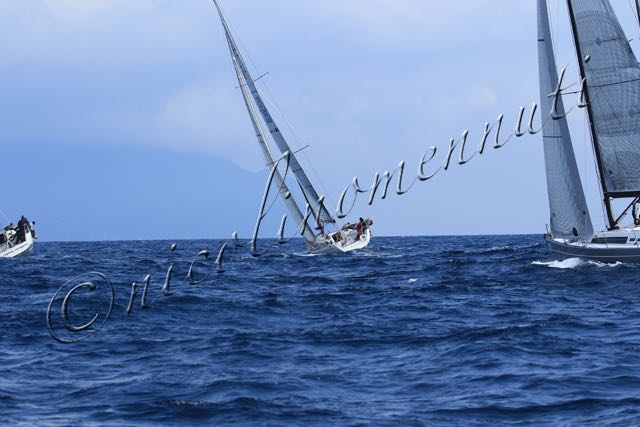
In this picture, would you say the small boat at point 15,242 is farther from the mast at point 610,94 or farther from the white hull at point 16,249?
the mast at point 610,94

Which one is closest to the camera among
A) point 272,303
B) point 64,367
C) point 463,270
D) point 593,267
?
point 64,367

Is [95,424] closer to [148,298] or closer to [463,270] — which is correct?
[148,298]

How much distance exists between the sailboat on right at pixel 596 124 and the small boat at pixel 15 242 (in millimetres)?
40160

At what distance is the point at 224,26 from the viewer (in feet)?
190

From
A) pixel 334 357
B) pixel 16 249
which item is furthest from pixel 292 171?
pixel 334 357

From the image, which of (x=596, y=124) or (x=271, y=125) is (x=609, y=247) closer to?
(x=596, y=124)

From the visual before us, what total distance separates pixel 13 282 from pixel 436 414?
27353 millimetres

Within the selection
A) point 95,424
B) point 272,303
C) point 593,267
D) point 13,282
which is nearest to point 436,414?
point 95,424

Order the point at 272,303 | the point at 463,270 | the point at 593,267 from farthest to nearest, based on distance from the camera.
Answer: the point at 463,270, the point at 593,267, the point at 272,303

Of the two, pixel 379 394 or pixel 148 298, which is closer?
pixel 379 394

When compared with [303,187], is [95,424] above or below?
below

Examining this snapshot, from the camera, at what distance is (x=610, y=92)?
3772 centimetres

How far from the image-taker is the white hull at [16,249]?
61.4 meters

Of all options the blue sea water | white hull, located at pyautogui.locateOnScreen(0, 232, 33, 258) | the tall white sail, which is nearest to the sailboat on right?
the tall white sail
